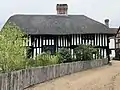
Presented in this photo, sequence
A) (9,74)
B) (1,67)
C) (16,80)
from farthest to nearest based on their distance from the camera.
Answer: (1,67) < (16,80) < (9,74)

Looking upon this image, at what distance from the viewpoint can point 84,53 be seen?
43.5 meters

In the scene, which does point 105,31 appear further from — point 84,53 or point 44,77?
point 44,77

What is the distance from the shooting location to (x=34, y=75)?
76.4 ft

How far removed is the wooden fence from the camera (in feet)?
55.9

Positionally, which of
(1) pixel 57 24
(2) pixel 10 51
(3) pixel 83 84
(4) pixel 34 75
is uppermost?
(1) pixel 57 24

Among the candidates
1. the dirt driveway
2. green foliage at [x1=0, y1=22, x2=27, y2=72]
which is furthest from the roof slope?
green foliage at [x1=0, y1=22, x2=27, y2=72]

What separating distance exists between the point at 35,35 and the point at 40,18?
6.28m

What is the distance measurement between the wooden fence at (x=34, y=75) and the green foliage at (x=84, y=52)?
3800 mm

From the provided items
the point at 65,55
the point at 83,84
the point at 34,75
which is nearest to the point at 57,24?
the point at 65,55

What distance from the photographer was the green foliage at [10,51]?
22766 mm

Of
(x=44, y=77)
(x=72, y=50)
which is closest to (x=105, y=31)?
(x=72, y=50)

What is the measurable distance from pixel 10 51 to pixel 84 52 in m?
21.5

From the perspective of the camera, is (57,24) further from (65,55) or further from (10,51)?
(10,51)

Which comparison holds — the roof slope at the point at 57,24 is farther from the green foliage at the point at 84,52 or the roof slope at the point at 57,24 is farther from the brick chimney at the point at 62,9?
the green foliage at the point at 84,52
